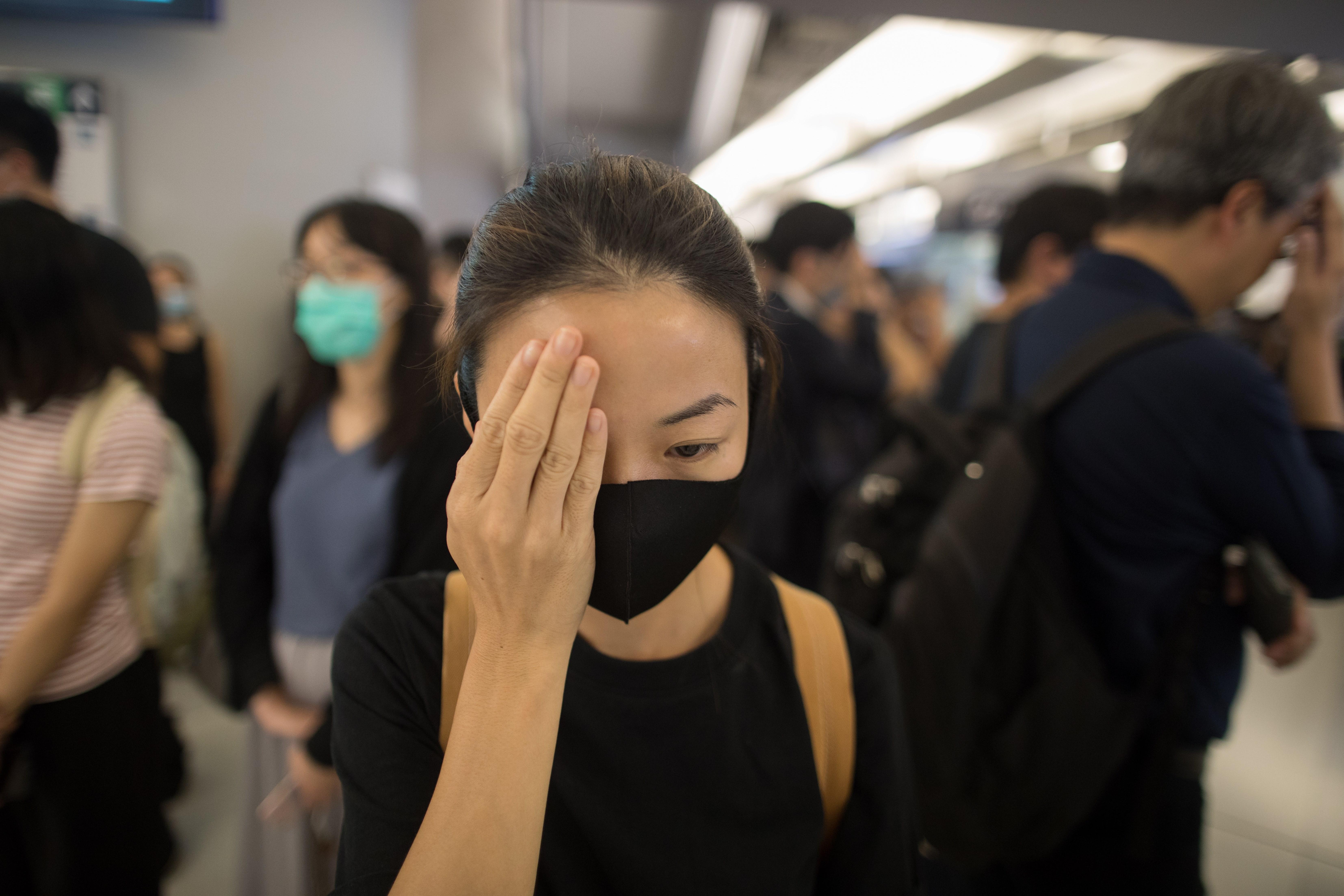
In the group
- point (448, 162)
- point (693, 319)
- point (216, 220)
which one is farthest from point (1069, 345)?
point (448, 162)

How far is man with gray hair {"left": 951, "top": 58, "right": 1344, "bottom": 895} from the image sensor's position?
4.11 ft

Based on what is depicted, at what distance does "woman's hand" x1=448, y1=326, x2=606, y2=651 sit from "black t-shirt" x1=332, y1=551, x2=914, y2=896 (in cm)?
23

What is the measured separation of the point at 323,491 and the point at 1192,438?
6.11ft

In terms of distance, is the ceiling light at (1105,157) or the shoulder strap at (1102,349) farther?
the ceiling light at (1105,157)

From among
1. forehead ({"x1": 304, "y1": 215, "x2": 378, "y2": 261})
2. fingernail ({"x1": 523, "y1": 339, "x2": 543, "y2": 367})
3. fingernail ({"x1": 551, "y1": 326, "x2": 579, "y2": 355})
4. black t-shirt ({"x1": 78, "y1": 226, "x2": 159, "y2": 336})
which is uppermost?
forehead ({"x1": 304, "y1": 215, "x2": 378, "y2": 261})

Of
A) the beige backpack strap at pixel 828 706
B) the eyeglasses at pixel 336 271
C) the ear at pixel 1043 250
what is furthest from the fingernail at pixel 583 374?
the ear at pixel 1043 250

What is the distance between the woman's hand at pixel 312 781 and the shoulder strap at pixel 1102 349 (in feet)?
5.36

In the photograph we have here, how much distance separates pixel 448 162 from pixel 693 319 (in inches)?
261

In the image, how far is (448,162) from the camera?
6.45 m

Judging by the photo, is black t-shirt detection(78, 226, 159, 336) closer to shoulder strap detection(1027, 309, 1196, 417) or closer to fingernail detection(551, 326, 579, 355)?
fingernail detection(551, 326, 579, 355)

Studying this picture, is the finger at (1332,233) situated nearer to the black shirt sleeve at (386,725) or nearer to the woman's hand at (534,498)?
the woman's hand at (534,498)

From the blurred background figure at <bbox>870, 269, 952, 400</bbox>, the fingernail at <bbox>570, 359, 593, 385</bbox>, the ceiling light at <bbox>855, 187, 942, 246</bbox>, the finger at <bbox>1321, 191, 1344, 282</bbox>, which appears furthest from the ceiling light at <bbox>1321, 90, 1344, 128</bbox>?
the ceiling light at <bbox>855, 187, 942, 246</bbox>

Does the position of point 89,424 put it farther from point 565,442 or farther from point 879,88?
point 879,88

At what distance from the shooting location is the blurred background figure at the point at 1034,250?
2.52 meters
